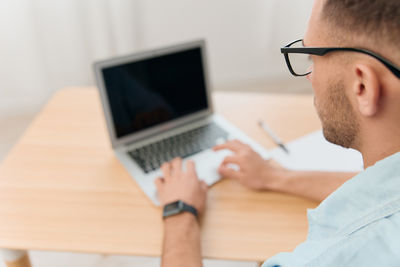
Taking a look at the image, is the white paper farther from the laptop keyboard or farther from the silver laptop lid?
the silver laptop lid

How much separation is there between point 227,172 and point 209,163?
8cm

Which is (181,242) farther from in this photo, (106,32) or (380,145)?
(106,32)

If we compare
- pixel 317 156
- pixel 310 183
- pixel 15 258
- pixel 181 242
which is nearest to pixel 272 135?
pixel 317 156

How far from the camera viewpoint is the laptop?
42.9 inches

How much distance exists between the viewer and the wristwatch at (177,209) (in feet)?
3.02

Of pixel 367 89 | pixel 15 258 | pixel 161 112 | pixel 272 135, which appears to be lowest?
pixel 15 258

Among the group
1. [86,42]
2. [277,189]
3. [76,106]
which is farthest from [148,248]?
[86,42]

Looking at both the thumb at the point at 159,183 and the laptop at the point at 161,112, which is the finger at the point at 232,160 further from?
the thumb at the point at 159,183

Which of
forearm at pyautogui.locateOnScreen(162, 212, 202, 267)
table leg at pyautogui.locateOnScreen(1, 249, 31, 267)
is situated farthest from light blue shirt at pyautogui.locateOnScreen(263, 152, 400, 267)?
table leg at pyautogui.locateOnScreen(1, 249, 31, 267)

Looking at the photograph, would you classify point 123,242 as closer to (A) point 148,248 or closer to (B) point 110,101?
(A) point 148,248

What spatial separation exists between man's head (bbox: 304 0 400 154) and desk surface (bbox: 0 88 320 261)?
322mm

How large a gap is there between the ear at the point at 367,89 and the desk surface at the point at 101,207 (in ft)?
1.34

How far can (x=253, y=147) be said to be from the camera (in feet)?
3.78

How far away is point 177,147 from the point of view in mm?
1160
